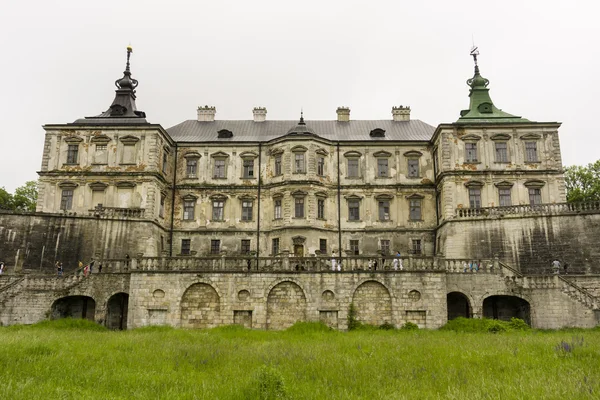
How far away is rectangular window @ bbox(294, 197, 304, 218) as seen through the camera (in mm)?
37531

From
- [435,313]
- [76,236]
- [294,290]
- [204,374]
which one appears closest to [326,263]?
[294,290]

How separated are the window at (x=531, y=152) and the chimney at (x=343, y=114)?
16056mm

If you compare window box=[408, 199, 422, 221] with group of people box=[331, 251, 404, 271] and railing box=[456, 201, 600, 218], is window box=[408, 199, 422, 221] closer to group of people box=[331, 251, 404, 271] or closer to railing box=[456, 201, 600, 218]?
railing box=[456, 201, 600, 218]

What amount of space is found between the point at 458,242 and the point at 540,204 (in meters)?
6.06

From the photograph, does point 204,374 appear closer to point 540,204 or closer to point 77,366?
point 77,366

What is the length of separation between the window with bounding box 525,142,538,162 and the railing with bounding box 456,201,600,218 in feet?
16.9

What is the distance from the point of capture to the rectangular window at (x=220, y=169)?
133 feet

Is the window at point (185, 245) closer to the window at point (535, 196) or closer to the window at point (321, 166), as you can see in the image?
the window at point (321, 166)

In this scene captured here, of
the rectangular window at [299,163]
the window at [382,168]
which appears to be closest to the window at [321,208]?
the rectangular window at [299,163]

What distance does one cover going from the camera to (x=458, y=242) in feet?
113

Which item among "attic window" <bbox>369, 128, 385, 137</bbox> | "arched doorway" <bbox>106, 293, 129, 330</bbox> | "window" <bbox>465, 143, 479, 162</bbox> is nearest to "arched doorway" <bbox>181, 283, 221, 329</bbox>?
"arched doorway" <bbox>106, 293, 129, 330</bbox>

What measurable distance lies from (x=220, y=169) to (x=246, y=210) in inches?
169

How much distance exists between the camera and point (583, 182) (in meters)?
47.2

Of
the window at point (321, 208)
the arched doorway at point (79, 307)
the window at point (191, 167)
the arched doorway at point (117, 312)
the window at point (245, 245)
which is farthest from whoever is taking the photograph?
the window at point (191, 167)
